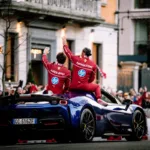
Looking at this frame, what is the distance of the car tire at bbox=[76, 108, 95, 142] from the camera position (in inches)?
747

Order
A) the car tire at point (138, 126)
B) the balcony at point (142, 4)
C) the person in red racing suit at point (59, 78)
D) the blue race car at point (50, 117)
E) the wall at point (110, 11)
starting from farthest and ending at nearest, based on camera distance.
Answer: the balcony at point (142, 4) < the wall at point (110, 11) < the car tire at point (138, 126) < the person in red racing suit at point (59, 78) < the blue race car at point (50, 117)

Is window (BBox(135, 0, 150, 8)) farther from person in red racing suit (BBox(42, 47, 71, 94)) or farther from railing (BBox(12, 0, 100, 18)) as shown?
person in red racing suit (BBox(42, 47, 71, 94))

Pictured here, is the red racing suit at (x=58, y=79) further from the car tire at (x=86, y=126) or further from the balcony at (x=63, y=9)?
the balcony at (x=63, y=9)

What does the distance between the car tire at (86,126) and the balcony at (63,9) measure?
1622 cm

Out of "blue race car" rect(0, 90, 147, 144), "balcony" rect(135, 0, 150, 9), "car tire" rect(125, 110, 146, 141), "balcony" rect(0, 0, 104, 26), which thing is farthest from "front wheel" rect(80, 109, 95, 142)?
"balcony" rect(135, 0, 150, 9)

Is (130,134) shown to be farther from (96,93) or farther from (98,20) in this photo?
(98,20)

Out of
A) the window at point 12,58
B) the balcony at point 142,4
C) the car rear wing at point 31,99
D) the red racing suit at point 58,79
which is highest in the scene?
the balcony at point 142,4

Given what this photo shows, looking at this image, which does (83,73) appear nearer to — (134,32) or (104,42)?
(104,42)

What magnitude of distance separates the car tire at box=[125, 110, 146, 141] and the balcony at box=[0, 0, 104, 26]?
1450 centimetres

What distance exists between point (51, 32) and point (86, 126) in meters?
22.8

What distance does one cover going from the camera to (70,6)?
42.3 m

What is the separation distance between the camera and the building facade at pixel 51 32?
3853 cm

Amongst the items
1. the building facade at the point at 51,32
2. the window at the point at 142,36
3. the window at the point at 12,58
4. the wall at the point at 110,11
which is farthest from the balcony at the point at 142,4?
the window at the point at 12,58

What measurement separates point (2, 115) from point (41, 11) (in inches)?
811
